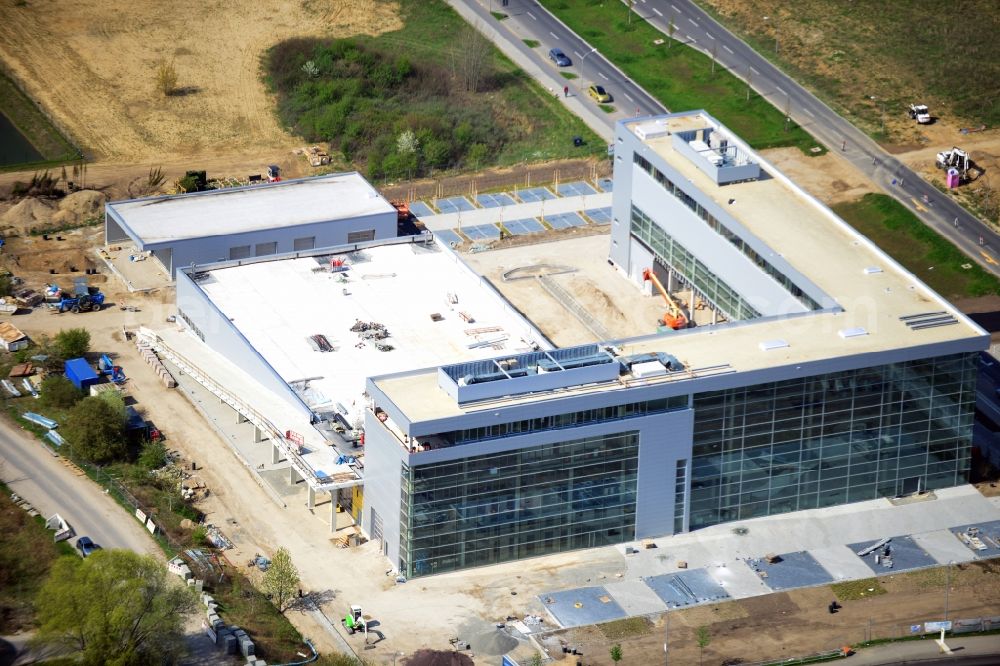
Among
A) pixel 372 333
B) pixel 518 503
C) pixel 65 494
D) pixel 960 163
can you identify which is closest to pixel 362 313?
pixel 372 333

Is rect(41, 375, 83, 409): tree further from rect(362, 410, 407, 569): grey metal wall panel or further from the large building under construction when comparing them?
rect(362, 410, 407, 569): grey metal wall panel

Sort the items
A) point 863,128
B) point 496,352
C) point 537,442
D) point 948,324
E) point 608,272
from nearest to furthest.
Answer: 1. point 537,442
2. point 948,324
3. point 496,352
4. point 608,272
5. point 863,128

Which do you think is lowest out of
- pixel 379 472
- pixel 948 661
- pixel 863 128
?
pixel 948 661

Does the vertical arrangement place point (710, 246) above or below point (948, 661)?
above

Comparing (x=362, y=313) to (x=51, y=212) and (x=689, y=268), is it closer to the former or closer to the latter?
(x=689, y=268)

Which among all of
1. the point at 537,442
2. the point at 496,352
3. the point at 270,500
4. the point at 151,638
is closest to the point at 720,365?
the point at 537,442

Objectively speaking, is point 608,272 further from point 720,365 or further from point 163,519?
point 163,519
